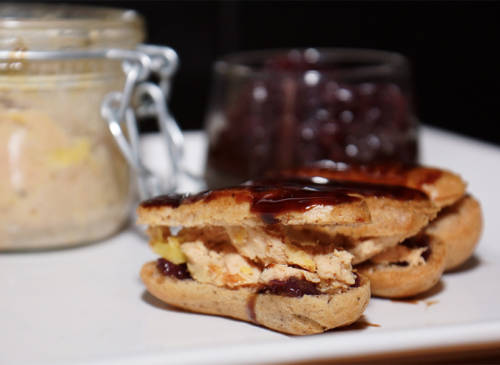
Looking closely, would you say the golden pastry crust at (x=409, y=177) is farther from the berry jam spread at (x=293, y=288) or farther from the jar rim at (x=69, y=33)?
the jar rim at (x=69, y=33)

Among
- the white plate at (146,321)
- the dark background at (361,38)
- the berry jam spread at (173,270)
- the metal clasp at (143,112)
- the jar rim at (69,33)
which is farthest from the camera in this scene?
the dark background at (361,38)

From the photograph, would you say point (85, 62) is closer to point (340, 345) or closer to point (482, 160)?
point (340, 345)

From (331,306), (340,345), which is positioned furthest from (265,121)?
(340,345)

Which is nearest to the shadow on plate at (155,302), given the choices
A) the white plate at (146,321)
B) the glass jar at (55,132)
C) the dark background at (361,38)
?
the white plate at (146,321)

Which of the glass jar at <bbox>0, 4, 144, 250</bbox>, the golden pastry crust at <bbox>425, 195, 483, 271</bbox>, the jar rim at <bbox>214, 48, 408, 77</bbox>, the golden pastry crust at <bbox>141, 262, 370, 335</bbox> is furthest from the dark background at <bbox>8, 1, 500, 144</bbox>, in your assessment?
the golden pastry crust at <bbox>141, 262, 370, 335</bbox>

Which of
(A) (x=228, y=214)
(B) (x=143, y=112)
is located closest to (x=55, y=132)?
(B) (x=143, y=112)

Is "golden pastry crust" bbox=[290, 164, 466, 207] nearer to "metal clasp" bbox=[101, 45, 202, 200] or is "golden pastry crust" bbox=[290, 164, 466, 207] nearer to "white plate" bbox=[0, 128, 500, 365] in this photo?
"white plate" bbox=[0, 128, 500, 365]

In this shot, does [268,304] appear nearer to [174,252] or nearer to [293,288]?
[293,288]
